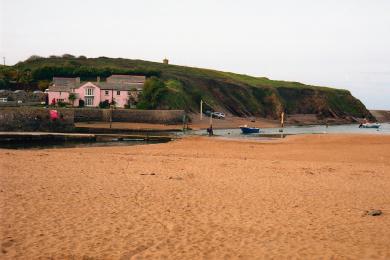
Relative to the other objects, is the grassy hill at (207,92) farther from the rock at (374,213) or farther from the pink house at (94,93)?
the rock at (374,213)

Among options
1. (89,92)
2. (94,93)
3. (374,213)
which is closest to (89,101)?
(89,92)

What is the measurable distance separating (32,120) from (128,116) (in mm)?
22305

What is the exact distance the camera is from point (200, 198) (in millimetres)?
13398

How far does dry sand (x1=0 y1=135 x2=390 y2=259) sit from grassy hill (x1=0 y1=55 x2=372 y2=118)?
210ft

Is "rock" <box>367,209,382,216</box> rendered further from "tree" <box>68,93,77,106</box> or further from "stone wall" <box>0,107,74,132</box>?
"tree" <box>68,93,77,106</box>

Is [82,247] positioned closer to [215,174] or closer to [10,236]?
[10,236]

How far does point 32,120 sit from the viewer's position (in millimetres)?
49531

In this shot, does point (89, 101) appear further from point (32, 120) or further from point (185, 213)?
point (185, 213)

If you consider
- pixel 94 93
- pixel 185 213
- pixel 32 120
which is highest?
pixel 94 93

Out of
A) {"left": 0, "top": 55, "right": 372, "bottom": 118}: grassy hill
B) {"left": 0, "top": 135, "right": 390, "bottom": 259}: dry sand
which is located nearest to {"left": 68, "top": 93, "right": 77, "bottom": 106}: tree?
{"left": 0, "top": 55, "right": 372, "bottom": 118}: grassy hill

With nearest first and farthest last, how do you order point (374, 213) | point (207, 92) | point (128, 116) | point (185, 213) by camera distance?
point (185, 213)
point (374, 213)
point (128, 116)
point (207, 92)

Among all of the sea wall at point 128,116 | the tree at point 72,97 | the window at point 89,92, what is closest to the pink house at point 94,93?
the window at point 89,92

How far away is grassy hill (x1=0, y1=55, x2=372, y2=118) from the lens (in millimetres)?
94938

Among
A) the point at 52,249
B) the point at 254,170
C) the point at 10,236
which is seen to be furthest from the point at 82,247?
the point at 254,170
